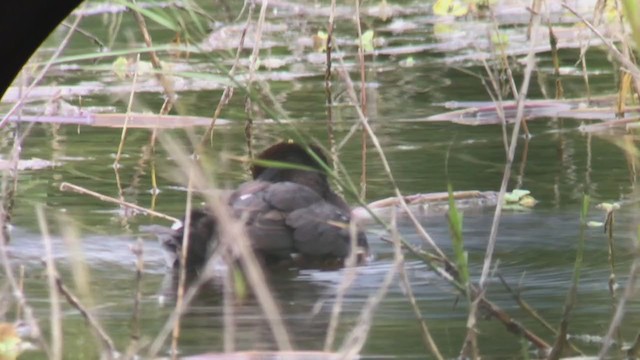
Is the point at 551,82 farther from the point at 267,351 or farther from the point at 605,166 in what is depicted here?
the point at 267,351

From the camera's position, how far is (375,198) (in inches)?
285

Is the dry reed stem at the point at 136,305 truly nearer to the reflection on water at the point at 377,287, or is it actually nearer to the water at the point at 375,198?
the water at the point at 375,198

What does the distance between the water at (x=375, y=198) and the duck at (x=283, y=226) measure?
0.15 meters

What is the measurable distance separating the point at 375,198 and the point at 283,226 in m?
0.81

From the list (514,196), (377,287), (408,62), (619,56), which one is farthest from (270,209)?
(408,62)

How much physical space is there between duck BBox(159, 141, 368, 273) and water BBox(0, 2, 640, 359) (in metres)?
0.15

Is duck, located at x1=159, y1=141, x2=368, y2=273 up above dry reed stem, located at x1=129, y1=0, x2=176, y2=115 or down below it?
below

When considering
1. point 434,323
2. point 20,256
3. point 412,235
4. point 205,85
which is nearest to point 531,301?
point 434,323

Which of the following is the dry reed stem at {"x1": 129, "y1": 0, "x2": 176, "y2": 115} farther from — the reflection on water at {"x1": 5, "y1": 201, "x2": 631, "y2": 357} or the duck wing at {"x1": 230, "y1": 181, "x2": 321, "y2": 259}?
the reflection on water at {"x1": 5, "y1": 201, "x2": 631, "y2": 357}

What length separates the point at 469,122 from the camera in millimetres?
9414

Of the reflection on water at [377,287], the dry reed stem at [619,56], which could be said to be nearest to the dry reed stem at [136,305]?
the reflection on water at [377,287]

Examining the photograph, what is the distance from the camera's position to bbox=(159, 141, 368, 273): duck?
6.22 metres

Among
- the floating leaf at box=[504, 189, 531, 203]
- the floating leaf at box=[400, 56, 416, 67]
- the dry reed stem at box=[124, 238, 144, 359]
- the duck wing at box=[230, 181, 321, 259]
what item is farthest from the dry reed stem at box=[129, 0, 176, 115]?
the floating leaf at box=[400, 56, 416, 67]

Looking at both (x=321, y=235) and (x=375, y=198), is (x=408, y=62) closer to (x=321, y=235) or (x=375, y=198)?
(x=375, y=198)
